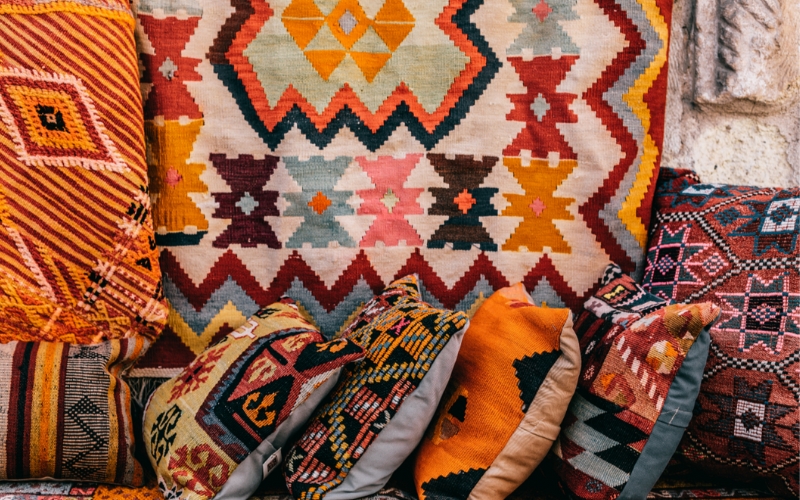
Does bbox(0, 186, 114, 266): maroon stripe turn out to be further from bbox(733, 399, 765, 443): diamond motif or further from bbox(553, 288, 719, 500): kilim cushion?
bbox(733, 399, 765, 443): diamond motif

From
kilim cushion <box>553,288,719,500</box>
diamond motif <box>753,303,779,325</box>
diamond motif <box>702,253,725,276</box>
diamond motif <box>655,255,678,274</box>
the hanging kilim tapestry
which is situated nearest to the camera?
kilim cushion <box>553,288,719,500</box>

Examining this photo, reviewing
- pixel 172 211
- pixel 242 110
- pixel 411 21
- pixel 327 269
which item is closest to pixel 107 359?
pixel 172 211

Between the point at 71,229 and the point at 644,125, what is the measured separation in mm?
1561

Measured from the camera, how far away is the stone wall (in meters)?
1.58

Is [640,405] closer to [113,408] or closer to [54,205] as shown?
[113,408]

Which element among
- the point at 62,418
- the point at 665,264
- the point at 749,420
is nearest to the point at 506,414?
the point at 749,420

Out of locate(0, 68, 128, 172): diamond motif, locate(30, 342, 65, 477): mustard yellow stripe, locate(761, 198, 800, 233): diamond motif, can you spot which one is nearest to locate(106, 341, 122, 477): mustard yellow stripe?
locate(30, 342, 65, 477): mustard yellow stripe

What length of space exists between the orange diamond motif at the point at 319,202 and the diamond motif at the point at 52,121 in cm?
54

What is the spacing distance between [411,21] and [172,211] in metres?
0.87

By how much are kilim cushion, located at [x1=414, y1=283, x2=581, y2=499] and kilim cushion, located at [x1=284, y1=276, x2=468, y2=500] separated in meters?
0.07

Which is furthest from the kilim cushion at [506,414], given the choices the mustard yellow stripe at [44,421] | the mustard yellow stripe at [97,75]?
the mustard yellow stripe at [97,75]

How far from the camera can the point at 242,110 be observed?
163 cm

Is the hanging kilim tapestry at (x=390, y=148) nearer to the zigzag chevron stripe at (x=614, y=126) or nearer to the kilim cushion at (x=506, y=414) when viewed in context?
the zigzag chevron stripe at (x=614, y=126)

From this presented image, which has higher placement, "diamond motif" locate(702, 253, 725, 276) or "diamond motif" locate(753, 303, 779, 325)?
"diamond motif" locate(702, 253, 725, 276)
